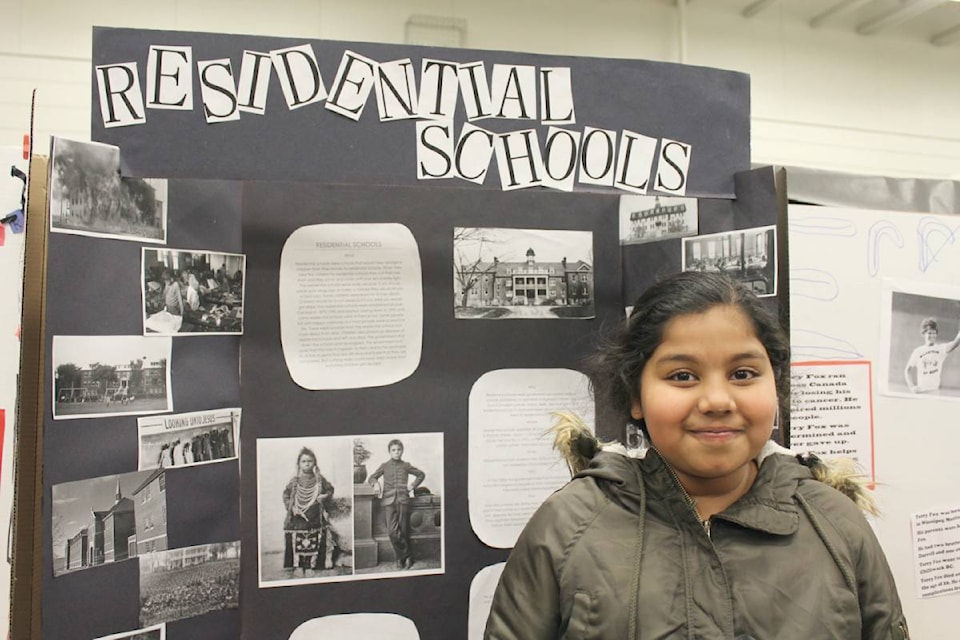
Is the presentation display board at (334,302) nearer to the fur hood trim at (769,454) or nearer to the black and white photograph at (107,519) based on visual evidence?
the black and white photograph at (107,519)

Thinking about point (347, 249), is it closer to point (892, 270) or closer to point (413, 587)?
point (413, 587)

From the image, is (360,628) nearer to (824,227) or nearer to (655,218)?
(655,218)

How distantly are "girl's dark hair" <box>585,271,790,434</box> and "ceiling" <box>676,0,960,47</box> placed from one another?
255cm

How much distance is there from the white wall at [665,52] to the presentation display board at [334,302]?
1.74 meters

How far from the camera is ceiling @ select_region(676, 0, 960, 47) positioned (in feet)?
10.5

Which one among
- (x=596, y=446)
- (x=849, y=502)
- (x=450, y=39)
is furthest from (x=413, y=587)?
(x=450, y=39)

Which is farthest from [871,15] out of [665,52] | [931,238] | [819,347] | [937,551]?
[937,551]

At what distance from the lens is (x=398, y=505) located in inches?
49.9

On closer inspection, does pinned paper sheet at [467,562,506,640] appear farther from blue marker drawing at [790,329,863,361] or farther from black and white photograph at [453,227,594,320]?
blue marker drawing at [790,329,863,361]

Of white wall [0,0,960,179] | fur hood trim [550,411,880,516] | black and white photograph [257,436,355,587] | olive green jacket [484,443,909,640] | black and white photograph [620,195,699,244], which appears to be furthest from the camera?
white wall [0,0,960,179]

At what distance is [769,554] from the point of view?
0.93 meters

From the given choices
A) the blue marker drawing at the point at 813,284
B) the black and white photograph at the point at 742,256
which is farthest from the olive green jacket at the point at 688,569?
the blue marker drawing at the point at 813,284

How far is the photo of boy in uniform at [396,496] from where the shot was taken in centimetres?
126

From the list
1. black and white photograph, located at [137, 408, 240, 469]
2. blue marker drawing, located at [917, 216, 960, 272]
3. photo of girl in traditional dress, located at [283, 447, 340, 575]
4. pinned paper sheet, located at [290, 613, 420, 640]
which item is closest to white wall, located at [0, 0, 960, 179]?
blue marker drawing, located at [917, 216, 960, 272]
